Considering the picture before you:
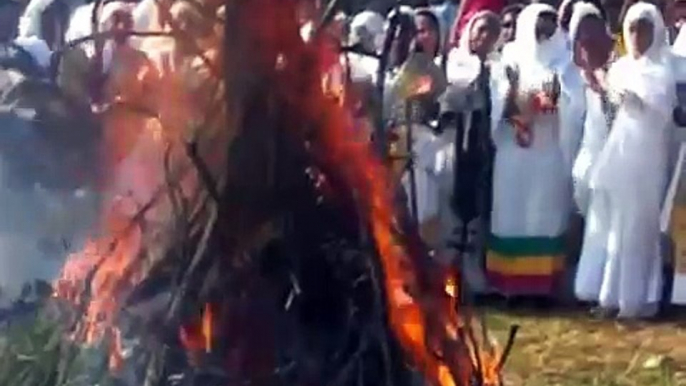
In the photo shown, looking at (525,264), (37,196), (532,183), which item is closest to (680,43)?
(532,183)

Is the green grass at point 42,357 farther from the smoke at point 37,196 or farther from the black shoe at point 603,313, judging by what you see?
the black shoe at point 603,313

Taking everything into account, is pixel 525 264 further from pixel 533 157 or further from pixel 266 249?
pixel 266 249

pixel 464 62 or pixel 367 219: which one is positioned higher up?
pixel 367 219

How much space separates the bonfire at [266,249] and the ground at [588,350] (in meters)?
3.71

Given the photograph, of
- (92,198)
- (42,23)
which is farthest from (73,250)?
(42,23)

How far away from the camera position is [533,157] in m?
9.52

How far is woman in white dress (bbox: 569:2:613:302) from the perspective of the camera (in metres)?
9.23

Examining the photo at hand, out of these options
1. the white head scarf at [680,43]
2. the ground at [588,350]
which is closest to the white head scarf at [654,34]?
the white head scarf at [680,43]

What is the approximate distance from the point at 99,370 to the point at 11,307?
0.88 meters

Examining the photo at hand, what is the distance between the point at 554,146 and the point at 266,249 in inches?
243

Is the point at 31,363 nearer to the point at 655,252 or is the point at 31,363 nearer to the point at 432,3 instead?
the point at 655,252

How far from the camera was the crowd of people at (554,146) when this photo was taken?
9039 millimetres

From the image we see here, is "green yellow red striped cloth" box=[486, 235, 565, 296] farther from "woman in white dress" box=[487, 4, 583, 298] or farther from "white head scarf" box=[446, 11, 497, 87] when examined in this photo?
"white head scarf" box=[446, 11, 497, 87]

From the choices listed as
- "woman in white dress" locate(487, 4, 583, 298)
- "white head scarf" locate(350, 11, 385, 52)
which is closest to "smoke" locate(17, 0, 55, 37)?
"white head scarf" locate(350, 11, 385, 52)
